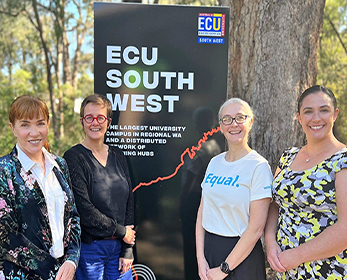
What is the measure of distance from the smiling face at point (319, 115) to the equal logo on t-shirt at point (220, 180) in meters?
0.49

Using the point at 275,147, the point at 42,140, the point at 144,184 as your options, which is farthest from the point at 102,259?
the point at 275,147

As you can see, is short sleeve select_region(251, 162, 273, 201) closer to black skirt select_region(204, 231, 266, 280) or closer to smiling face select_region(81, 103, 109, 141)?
black skirt select_region(204, 231, 266, 280)

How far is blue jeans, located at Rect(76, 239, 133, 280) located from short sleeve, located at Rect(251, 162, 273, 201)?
1001 millimetres

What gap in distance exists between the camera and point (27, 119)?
1.94 meters

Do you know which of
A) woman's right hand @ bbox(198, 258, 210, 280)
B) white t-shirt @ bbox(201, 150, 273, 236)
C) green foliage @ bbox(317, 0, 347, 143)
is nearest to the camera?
white t-shirt @ bbox(201, 150, 273, 236)

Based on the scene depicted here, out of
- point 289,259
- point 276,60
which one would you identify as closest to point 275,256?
point 289,259

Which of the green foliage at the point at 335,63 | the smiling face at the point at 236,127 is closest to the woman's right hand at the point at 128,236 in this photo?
the smiling face at the point at 236,127

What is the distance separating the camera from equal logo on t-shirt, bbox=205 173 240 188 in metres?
2.06

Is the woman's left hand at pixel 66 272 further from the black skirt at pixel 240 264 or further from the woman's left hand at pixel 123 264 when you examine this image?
the black skirt at pixel 240 264

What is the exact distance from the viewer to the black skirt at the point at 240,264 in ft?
6.69

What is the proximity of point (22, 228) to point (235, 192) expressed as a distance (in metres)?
1.15

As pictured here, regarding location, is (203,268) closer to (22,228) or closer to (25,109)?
(22,228)

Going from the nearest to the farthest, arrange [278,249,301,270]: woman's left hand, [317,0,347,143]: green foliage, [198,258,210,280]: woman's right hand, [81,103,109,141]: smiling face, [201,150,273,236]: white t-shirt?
[278,249,301,270]: woman's left hand → [201,150,273,236]: white t-shirt → [198,258,210,280]: woman's right hand → [81,103,109,141]: smiling face → [317,0,347,143]: green foliage

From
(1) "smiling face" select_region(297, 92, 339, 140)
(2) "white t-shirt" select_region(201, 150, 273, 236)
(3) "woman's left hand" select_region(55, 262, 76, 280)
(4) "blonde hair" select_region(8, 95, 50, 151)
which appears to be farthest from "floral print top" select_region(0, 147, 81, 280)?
(1) "smiling face" select_region(297, 92, 339, 140)
